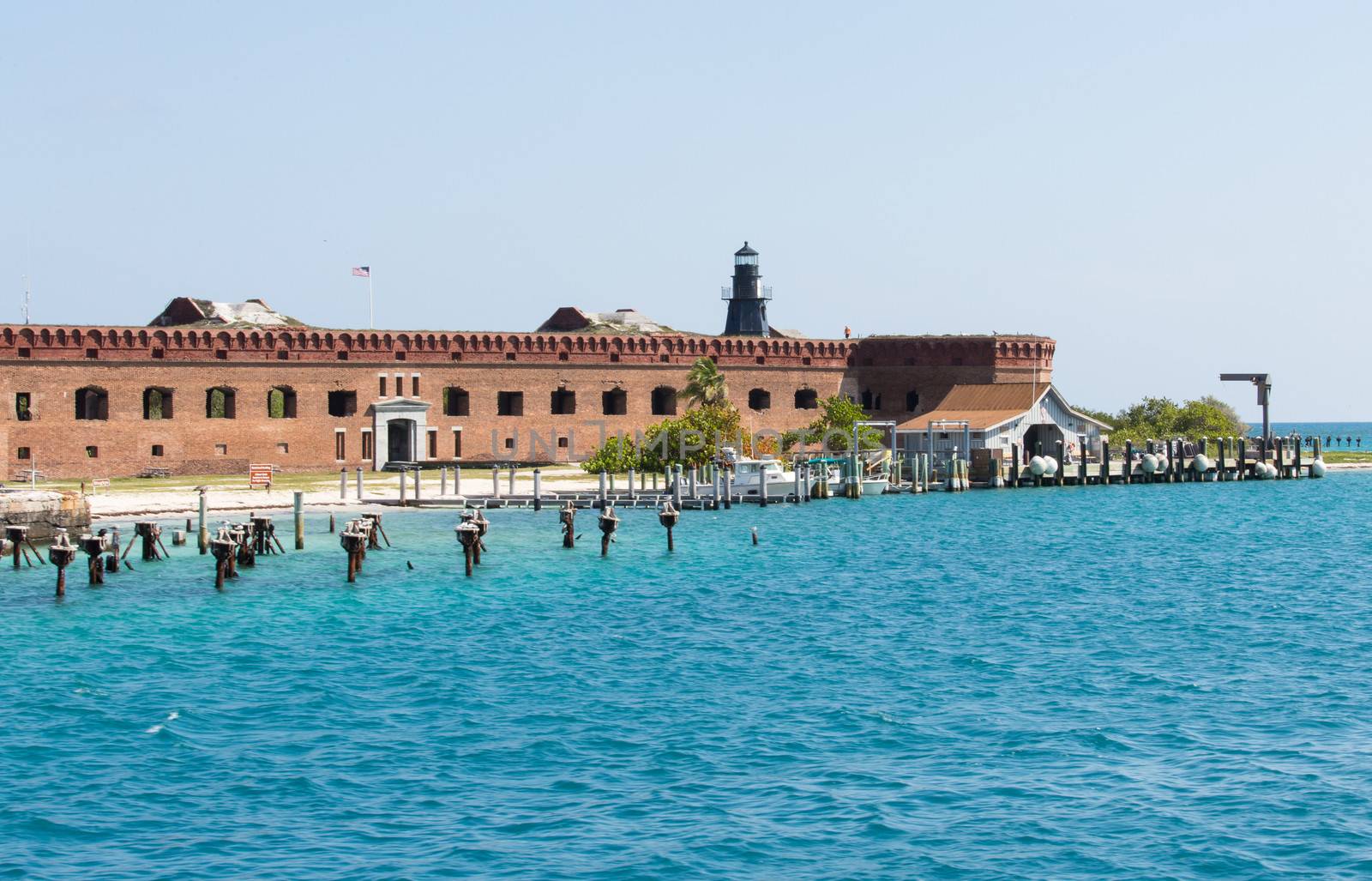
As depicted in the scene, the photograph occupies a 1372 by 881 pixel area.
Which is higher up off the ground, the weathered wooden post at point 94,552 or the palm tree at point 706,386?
the palm tree at point 706,386

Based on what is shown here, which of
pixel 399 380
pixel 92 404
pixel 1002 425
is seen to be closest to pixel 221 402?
pixel 92 404

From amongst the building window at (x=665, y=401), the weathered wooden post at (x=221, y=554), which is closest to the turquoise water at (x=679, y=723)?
the weathered wooden post at (x=221, y=554)

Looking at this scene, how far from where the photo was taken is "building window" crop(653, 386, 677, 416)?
81375mm

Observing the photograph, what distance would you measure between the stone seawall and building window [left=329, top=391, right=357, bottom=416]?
24.6m

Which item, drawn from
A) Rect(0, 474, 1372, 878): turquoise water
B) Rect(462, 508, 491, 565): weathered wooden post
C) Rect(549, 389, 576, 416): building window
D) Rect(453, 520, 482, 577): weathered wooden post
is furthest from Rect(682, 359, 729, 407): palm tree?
Rect(453, 520, 482, 577): weathered wooden post

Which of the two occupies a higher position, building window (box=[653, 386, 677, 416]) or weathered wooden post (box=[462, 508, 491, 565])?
building window (box=[653, 386, 677, 416])

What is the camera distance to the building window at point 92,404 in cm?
6988

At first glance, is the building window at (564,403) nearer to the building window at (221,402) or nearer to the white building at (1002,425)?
the building window at (221,402)

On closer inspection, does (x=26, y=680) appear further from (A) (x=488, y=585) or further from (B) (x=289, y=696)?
(A) (x=488, y=585)

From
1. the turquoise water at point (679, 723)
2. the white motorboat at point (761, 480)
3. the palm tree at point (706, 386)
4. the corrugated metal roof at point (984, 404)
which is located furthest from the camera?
the corrugated metal roof at point (984, 404)

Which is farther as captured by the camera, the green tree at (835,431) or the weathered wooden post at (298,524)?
the green tree at (835,431)

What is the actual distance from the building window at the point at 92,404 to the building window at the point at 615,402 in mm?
23626

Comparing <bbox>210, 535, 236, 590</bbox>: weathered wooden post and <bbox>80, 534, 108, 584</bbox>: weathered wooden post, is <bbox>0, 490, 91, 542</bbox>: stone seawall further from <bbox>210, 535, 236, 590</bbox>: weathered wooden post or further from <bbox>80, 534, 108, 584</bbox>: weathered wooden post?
<bbox>210, 535, 236, 590</bbox>: weathered wooden post

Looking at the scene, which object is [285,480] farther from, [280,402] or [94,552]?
[94,552]
